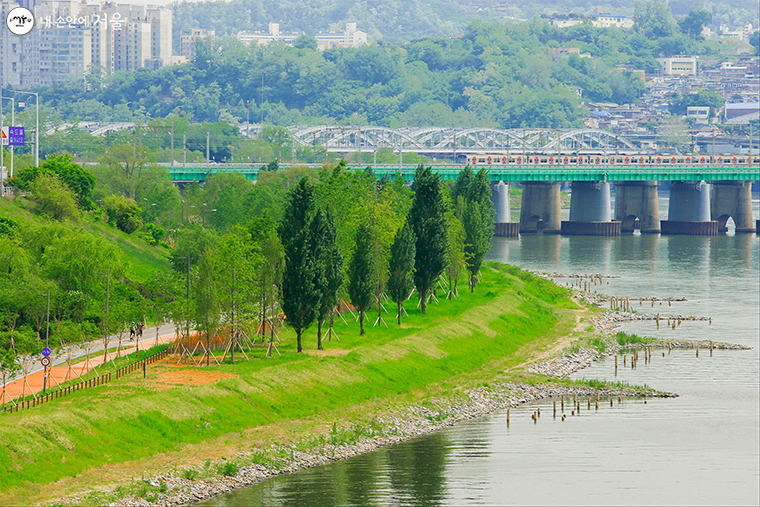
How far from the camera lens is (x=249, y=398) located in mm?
64688

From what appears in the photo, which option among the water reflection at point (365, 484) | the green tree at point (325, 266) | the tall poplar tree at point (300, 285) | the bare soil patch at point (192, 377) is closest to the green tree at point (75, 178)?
the green tree at point (325, 266)

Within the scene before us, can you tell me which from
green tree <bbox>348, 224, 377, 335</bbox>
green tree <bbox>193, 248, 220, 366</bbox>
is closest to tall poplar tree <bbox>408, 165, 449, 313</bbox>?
green tree <bbox>348, 224, 377, 335</bbox>

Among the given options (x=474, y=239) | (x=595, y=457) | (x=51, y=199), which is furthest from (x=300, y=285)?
(x=51, y=199)

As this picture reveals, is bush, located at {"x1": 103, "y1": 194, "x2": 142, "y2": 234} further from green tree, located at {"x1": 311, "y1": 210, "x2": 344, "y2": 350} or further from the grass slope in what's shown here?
green tree, located at {"x1": 311, "y1": 210, "x2": 344, "y2": 350}

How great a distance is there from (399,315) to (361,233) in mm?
9524

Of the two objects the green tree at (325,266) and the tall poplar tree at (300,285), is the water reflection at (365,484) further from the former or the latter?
the green tree at (325,266)

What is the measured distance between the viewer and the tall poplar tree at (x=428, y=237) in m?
94.1

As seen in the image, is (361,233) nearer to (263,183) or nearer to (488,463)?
(488,463)

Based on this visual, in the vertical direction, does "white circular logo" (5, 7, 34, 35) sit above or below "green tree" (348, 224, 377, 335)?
above

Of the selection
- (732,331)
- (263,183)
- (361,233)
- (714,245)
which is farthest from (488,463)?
(714,245)

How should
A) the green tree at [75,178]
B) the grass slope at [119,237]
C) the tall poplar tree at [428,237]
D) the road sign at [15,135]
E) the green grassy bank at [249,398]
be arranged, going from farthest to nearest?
the green tree at [75,178] < the road sign at [15,135] < the grass slope at [119,237] < the tall poplar tree at [428,237] < the green grassy bank at [249,398]

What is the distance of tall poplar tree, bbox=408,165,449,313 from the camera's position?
3703 inches

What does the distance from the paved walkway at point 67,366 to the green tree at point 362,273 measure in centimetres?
1342

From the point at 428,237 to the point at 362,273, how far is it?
478 inches
